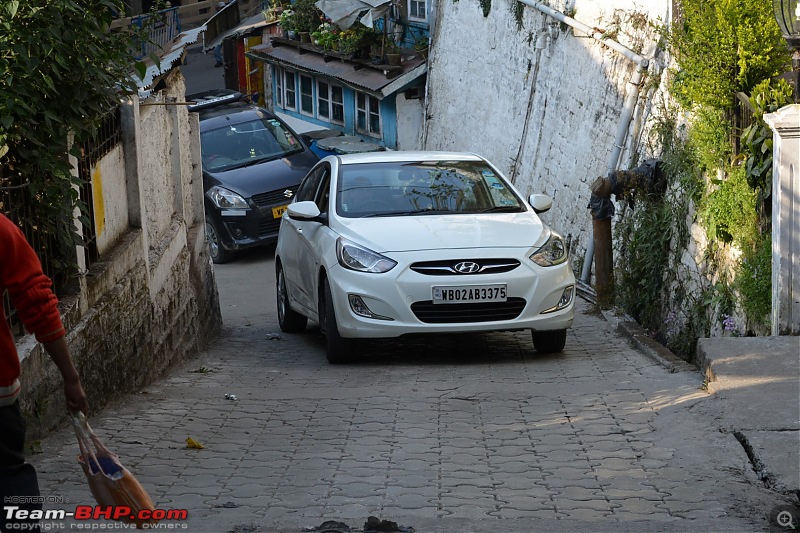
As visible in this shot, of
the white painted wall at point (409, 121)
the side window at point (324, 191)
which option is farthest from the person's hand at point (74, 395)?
the white painted wall at point (409, 121)

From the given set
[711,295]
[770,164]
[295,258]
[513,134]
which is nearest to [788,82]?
[770,164]

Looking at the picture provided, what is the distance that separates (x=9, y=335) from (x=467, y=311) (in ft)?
17.1

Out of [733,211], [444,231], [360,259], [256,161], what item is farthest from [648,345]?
[256,161]

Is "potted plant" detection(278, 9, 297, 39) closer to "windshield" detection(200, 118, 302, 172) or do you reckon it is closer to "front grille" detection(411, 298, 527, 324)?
"windshield" detection(200, 118, 302, 172)

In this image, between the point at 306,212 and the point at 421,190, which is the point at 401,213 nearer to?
the point at 421,190

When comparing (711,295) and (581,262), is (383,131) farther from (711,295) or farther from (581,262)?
(711,295)

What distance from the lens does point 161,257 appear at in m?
9.56

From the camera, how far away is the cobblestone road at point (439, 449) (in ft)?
15.7

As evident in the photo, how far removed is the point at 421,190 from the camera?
9.77 m

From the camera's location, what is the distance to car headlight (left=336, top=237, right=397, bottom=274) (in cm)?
862

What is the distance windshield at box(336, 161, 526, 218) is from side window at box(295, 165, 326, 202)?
0.68 metres

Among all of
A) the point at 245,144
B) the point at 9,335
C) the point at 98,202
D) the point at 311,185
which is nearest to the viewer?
the point at 9,335

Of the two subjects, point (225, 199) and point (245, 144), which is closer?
point (225, 199)

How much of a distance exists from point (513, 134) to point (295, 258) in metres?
9.37
